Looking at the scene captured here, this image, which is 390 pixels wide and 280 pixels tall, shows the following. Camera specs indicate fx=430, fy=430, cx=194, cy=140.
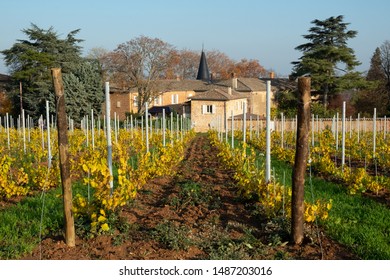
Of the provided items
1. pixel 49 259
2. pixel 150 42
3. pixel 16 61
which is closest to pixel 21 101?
pixel 16 61

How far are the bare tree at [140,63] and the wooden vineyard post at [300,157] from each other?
34829 mm

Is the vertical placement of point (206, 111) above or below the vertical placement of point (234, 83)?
below

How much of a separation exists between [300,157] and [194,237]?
63.8 inches

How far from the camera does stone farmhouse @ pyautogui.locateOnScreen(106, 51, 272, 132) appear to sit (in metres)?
42.1

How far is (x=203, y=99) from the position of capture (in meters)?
42.3

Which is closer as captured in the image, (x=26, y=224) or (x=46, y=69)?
(x=26, y=224)

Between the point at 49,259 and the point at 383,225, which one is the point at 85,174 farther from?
the point at 383,225

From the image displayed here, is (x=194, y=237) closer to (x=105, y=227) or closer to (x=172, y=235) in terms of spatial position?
(x=172, y=235)

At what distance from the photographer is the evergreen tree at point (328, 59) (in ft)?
118

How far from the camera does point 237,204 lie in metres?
7.09

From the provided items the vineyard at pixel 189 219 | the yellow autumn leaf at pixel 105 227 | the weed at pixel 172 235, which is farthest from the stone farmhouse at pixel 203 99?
the yellow autumn leaf at pixel 105 227

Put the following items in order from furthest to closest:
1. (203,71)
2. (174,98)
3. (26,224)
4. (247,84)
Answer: (203,71)
(174,98)
(247,84)
(26,224)

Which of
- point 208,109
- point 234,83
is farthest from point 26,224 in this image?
point 234,83
